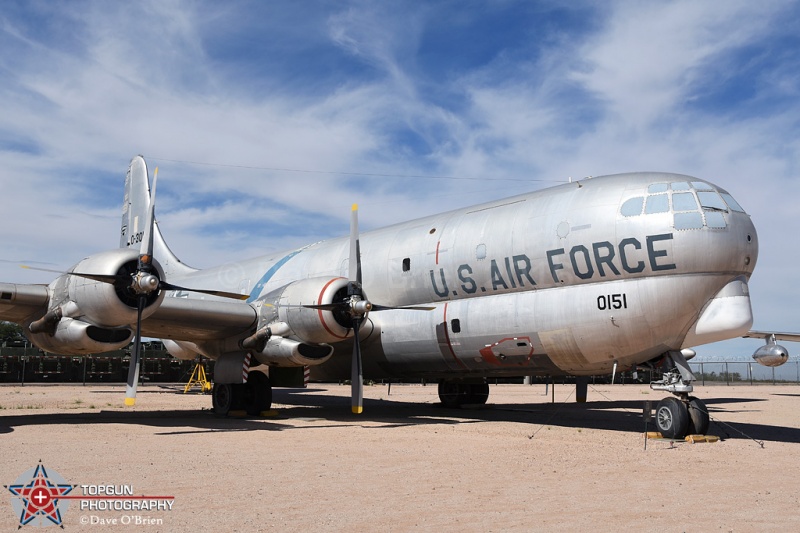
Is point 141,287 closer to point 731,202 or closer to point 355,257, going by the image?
point 355,257

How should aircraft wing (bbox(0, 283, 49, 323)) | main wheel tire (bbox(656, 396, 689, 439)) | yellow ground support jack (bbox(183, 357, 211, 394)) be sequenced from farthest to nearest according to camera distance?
yellow ground support jack (bbox(183, 357, 211, 394)) < aircraft wing (bbox(0, 283, 49, 323)) < main wheel tire (bbox(656, 396, 689, 439))

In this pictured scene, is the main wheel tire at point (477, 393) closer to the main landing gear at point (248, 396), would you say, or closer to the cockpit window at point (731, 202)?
the main landing gear at point (248, 396)

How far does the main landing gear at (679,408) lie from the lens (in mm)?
12156

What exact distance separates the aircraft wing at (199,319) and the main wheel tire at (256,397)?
4.62 feet

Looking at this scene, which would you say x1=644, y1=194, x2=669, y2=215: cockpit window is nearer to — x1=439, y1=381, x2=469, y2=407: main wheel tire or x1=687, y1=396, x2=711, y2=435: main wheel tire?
x1=687, y1=396, x2=711, y2=435: main wheel tire

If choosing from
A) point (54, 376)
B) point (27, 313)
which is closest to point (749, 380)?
point (54, 376)

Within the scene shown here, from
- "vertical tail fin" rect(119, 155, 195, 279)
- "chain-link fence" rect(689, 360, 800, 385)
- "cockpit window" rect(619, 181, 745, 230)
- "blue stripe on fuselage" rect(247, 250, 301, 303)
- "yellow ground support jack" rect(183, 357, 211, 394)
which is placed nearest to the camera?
"cockpit window" rect(619, 181, 745, 230)

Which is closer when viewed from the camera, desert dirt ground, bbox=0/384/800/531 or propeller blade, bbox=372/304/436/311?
desert dirt ground, bbox=0/384/800/531

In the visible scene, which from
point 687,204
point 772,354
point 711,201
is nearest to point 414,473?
point 687,204

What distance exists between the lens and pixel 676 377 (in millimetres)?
12570

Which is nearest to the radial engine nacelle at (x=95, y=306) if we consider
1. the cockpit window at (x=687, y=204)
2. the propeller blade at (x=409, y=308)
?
the propeller blade at (x=409, y=308)

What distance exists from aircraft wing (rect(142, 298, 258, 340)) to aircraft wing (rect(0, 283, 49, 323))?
2092 mm

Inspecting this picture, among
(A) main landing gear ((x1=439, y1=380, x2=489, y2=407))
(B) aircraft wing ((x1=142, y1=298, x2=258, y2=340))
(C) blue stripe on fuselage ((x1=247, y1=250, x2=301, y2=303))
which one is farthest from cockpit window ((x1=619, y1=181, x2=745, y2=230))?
(C) blue stripe on fuselage ((x1=247, y1=250, x2=301, y2=303))

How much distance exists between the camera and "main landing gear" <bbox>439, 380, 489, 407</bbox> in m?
21.1
